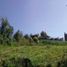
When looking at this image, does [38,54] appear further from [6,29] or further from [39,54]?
[6,29]

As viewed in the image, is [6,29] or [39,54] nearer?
[39,54]

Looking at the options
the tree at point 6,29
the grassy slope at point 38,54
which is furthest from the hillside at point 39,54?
the tree at point 6,29

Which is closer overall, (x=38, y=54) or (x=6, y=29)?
(x=38, y=54)

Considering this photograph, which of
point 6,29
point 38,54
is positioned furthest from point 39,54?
point 6,29

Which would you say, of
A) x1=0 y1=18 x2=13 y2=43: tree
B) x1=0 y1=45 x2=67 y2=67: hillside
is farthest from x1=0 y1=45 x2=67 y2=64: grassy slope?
x1=0 y1=18 x2=13 y2=43: tree

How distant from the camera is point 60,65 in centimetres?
1252

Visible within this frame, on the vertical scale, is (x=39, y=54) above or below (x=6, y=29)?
below

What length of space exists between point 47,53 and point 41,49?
4.44ft

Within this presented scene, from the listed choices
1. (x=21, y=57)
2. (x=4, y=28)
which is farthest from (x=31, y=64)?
(x=4, y=28)

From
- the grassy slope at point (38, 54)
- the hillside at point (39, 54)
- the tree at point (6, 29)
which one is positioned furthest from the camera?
the tree at point (6, 29)

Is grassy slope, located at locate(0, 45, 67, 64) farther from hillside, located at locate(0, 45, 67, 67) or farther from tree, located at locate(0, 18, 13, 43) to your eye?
tree, located at locate(0, 18, 13, 43)

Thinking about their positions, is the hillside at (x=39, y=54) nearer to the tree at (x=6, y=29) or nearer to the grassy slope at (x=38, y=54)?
the grassy slope at (x=38, y=54)

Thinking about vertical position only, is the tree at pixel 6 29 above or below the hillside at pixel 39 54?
above

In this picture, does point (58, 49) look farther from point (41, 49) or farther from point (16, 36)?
point (16, 36)
